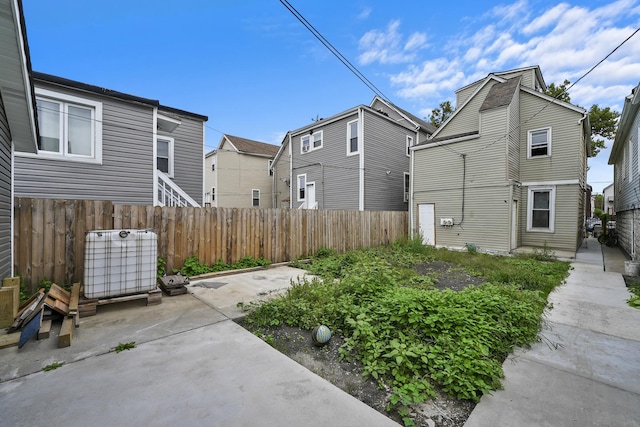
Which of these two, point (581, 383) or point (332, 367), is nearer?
point (581, 383)

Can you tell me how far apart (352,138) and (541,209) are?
8.33 metres

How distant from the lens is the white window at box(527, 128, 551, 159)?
10258 millimetres

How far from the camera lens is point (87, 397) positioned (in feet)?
6.45

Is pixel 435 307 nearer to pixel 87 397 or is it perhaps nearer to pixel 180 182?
pixel 87 397

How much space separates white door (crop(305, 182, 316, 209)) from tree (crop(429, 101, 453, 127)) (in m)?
14.1

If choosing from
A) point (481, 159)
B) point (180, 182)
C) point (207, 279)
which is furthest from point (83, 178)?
point (481, 159)

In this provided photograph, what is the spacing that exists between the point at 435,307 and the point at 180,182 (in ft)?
→ 31.0

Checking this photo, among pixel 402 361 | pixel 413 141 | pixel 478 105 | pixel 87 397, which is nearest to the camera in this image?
pixel 87 397

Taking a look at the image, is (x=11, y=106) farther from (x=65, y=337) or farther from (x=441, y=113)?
(x=441, y=113)

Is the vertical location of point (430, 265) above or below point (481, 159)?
below

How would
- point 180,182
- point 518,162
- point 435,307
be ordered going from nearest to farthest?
point 435,307 → point 180,182 → point 518,162

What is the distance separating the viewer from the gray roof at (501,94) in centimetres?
991

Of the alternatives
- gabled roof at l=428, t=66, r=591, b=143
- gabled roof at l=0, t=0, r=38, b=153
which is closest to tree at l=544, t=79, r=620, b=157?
gabled roof at l=428, t=66, r=591, b=143

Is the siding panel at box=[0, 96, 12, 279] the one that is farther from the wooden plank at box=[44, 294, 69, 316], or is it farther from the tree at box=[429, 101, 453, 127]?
the tree at box=[429, 101, 453, 127]
